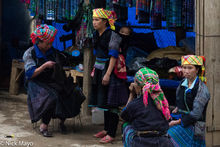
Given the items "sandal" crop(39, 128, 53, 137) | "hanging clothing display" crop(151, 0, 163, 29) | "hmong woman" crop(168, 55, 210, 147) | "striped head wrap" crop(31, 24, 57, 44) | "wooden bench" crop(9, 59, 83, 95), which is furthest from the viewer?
"wooden bench" crop(9, 59, 83, 95)

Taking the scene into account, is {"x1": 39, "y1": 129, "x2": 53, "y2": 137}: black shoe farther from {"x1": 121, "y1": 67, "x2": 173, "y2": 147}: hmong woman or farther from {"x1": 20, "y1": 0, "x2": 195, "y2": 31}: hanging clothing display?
{"x1": 20, "y1": 0, "x2": 195, "y2": 31}: hanging clothing display

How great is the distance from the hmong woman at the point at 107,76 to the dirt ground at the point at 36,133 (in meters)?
0.39

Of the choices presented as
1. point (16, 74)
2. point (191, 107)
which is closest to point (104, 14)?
point (191, 107)

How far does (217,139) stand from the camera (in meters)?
5.25

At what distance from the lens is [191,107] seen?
4277mm

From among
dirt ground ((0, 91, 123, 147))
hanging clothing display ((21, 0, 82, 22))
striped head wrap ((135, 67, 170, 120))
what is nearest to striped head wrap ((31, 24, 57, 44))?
dirt ground ((0, 91, 123, 147))

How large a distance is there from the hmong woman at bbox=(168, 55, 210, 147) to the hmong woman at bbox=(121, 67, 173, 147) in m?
0.43

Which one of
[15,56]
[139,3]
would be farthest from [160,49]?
[15,56]

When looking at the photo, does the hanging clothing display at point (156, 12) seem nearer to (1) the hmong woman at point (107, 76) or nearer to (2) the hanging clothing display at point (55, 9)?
(1) the hmong woman at point (107, 76)

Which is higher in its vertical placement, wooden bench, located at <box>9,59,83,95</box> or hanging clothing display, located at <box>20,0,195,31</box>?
hanging clothing display, located at <box>20,0,195,31</box>

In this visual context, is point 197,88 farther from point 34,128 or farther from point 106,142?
point 34,128

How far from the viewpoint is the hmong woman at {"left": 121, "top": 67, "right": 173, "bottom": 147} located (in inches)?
145

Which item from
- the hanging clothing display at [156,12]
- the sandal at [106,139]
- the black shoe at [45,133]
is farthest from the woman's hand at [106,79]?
the hanging clothing display at [156,12]

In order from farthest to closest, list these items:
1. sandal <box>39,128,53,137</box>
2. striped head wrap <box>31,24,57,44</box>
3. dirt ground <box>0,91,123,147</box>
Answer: sandal <box>39,128,53,137</box>
striped head wrap <box>31,24,57,44</box>
dirt ground <box>0,91,123,147</box>
